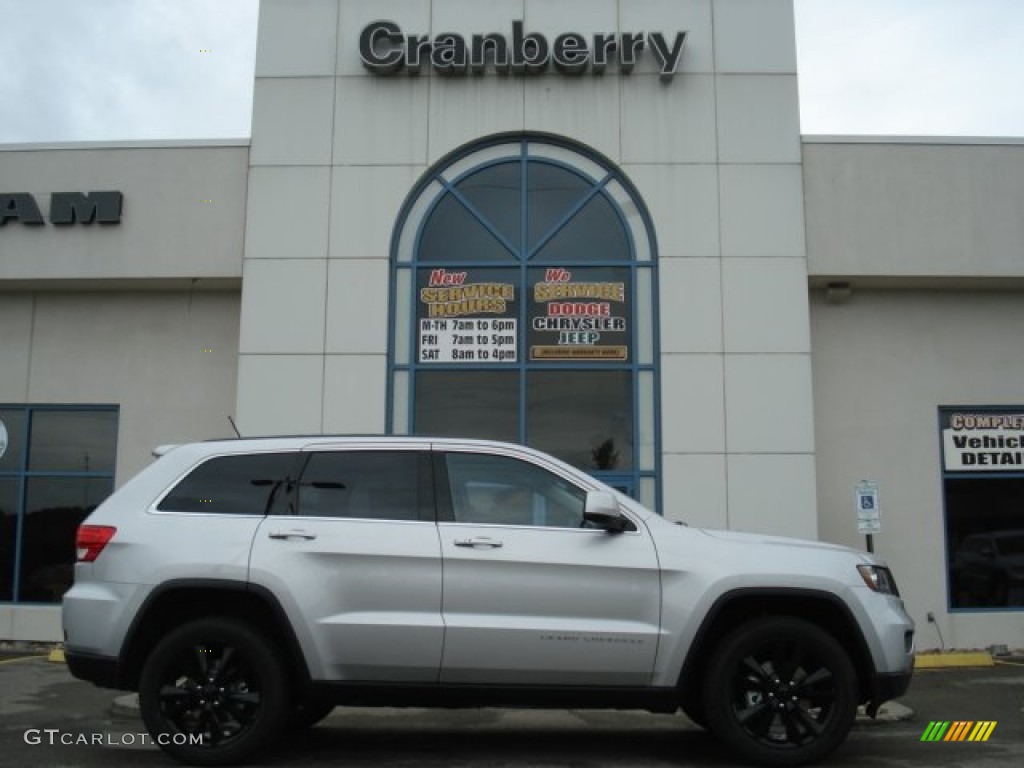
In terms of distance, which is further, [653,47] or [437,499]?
[653,47]

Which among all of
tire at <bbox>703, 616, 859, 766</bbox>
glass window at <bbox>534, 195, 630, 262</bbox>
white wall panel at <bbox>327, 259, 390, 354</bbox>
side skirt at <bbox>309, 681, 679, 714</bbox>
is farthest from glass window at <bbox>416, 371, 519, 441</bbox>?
tire at <bbox>703, 616, 859, 766</bbox>

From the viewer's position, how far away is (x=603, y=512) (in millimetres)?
5973

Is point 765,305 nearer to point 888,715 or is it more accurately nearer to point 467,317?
point 467,317

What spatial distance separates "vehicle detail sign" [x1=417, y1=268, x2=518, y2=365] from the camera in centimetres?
1322

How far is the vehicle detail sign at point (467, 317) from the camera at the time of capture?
13219 mm

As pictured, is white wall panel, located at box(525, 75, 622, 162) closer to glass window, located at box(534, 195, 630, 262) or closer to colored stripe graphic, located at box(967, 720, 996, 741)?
glass window, located at box(534, 195, 630, 262)

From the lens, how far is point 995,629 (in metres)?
13.5

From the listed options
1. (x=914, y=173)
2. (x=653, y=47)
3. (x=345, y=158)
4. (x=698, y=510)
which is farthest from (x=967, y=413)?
(x=345, y=158)

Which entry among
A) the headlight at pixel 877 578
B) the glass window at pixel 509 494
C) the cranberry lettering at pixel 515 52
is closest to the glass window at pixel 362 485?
the glass window at pixel 509 494

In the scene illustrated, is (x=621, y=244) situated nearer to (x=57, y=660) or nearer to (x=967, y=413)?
(x=967, y=413)

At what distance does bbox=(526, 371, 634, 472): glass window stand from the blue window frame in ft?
20.0

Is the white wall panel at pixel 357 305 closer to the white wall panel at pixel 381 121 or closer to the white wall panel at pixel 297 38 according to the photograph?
the white wall panel at pixel 381 121

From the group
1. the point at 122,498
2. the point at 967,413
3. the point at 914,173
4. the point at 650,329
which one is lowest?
the point at 122,498

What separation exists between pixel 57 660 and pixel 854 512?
33.6 ft
